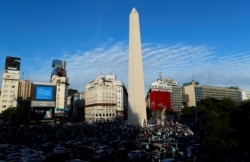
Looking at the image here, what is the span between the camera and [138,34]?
42.5 meters

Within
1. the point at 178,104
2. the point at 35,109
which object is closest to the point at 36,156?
the point at 35,109

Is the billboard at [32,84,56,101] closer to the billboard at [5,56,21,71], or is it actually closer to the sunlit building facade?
the billboard at [5,56,21,71]

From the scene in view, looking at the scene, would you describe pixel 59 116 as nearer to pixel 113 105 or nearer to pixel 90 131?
pixel 113 105

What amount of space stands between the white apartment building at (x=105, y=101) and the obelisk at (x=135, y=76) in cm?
4727

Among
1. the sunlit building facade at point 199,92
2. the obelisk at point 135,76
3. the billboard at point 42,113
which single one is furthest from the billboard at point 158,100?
the obelisk at point 135,76

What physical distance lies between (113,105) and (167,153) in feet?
250

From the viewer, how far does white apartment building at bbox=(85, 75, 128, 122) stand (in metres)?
92.3

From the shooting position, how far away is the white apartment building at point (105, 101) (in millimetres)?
92325

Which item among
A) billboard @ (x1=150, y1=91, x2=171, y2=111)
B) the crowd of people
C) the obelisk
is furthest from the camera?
billboard @ (x1=150, y1=91, x2=171, y2=111)

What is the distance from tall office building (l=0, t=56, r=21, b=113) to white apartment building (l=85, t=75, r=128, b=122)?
28.9 meters

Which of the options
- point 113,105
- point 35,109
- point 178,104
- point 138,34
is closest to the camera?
point 138,34

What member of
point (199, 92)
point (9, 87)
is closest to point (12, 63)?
point (9, 87)

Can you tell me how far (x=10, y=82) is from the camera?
245 feet

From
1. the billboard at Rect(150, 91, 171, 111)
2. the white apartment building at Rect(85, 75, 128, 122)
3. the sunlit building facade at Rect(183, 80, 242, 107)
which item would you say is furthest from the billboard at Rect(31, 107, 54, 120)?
the sunlit building facade at Rect(183, 80, 242, 107)
